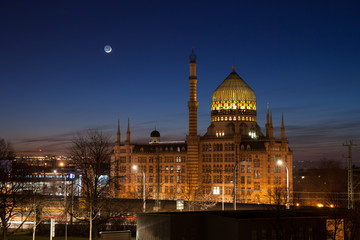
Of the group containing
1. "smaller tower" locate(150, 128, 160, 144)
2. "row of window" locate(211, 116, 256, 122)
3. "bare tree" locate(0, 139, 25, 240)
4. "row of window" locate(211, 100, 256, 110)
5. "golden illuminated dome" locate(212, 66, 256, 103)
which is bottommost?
"bare tree" locate(0, 139, 25, 240)

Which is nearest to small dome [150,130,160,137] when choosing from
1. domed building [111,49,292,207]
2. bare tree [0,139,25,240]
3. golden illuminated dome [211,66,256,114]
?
domed building [111,49,292,207]

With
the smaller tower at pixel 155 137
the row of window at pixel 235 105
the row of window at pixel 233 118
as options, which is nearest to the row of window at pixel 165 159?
the smaller tower at pixel 155 137

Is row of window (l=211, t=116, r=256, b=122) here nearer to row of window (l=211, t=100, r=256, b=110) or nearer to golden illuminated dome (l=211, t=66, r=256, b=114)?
golden illuminated dome (l=211, t=66, r=256, b=114)

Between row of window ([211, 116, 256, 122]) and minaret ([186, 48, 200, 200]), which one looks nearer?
minaret ([186, 48, 200, 200])

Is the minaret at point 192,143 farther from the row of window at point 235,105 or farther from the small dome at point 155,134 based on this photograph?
the small dome at point 155,134

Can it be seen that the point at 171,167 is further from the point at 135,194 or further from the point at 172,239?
the point at 172,239

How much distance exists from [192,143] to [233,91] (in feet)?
71.2

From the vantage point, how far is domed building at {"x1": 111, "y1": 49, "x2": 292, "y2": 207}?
5389 inches

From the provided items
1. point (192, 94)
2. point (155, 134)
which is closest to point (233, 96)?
point (192, 94)

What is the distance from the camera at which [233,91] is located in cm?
15312

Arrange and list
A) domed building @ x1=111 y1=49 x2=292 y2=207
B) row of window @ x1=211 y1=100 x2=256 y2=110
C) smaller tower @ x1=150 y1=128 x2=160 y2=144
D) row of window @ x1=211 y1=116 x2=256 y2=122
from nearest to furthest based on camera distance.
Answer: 1. domed building @ x1=111 y1=49 x2=292 y2=207
2. row of window @ x1=211 y1=116 x2=256 y2=122
3. row of window @ x1=211 y1=100 x2=256 y2=110
4. smaller tower @ x1=150 y1=128 x2=160 y2=144

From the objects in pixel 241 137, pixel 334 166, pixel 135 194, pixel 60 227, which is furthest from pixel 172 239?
pixel 334 166

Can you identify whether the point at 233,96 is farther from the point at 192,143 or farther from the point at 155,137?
the point at 155,137

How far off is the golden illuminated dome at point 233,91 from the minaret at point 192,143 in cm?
1604
